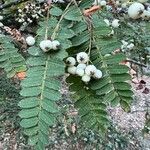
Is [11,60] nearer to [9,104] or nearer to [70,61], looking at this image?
[70,61]

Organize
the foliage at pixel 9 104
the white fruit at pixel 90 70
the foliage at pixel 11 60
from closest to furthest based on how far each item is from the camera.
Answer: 1. the white fruit at pixel 90 70
2. the foliage at pixel 11 60
3. the foliage at pixel 9 104

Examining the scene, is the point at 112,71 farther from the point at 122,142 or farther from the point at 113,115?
the point at 113,115

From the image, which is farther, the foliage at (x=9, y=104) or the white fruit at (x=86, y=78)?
the foliage at (x=9, y=104)

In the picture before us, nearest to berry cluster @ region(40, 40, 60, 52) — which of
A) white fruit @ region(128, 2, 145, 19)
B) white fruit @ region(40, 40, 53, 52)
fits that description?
white fruit @ region(40, 40, 53, 52)

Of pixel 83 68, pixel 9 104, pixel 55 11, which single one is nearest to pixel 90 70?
pixel 83 68

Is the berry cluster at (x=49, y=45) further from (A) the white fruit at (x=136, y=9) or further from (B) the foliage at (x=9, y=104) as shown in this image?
(B) the foliage at (x=9, y=104)

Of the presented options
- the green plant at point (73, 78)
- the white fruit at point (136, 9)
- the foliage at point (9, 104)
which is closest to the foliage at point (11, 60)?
the green plant at point (73, 78)

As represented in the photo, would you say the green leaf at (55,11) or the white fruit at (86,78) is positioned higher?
the green leaf at (55,11)

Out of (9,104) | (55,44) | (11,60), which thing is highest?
(55,44)
